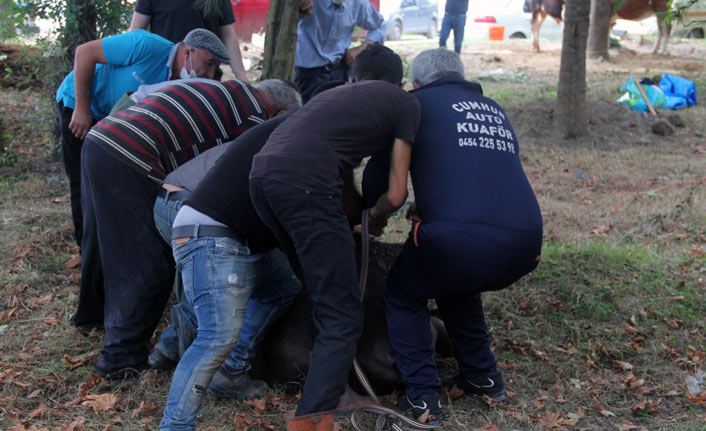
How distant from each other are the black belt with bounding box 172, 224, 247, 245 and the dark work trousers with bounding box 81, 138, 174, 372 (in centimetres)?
65

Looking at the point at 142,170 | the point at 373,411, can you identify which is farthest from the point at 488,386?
the point at 142,170

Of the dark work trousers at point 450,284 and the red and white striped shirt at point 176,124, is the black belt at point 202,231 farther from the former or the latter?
the dark work trousers at point 450,284

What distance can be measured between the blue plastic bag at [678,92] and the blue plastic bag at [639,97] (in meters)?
0.15

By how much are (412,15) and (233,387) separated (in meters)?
18.4

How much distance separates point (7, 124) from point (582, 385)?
7.60 m

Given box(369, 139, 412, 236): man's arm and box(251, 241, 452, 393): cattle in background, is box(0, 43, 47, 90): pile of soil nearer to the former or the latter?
box(251, 241, 452, 393): cattle in background

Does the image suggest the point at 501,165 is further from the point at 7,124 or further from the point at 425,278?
the point at 7,124

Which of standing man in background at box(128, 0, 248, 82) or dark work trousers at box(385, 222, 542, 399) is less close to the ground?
standing man in background at box(128, 0, 248, 82)

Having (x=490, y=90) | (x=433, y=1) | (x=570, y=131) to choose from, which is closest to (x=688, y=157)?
(x=570, y=131)

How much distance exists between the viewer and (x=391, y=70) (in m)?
3.05

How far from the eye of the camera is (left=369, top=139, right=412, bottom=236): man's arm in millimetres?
2840

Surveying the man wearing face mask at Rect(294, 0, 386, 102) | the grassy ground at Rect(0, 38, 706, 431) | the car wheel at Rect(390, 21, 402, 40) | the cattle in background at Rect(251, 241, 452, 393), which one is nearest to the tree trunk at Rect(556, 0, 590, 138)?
the grassy ground at Rect(0, 38, 706, 431)

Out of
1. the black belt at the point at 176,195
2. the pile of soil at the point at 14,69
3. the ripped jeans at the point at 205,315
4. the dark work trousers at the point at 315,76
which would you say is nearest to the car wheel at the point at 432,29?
the pile of soil at the point at 14,69

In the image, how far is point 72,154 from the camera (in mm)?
4504
